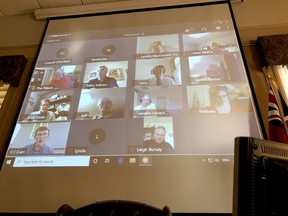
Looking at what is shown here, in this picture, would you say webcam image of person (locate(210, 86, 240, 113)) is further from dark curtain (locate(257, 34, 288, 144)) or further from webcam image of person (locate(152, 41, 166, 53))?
webcam image of person (locate(152, 41, 166, 53))

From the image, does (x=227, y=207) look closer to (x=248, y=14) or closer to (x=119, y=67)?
(x=119, y=67)

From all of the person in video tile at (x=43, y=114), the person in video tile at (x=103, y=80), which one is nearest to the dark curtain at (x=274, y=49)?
the person in video tile at (x=103, y=80)

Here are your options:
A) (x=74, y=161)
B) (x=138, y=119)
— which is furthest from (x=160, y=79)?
(x=74, y=161)

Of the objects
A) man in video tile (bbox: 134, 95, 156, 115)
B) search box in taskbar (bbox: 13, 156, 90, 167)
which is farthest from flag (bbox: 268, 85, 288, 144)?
search box in taskbar (bbox: 13, 156, 90, 167)

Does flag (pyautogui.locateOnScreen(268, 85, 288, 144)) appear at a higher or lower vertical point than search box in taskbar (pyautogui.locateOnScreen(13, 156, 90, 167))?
higher

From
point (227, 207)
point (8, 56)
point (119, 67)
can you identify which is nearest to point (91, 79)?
point (119, 67)

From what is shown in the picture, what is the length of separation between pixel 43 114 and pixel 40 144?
0.84ft

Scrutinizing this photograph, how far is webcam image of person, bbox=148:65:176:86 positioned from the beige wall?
711 mm

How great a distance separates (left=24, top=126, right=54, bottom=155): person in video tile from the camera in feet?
5.80

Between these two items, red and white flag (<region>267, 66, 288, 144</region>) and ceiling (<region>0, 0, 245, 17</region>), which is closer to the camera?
red and white flag (<region>267, 66, 288, 144</region>)

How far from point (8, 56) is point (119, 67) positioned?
1.19 meters

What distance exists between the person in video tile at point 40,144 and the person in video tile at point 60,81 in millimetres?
391

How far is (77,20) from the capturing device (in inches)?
99.2

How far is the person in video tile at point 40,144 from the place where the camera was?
69.6 inches
